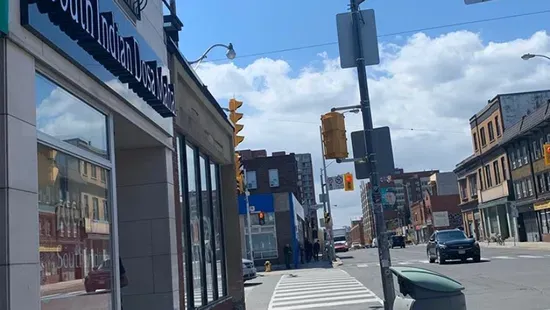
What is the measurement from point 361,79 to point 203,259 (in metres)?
4.00

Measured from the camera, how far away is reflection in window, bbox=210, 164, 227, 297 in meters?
11.8

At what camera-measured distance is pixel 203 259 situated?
1041 cm

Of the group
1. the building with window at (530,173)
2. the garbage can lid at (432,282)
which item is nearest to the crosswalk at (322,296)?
the garbage can lid at (432,282)

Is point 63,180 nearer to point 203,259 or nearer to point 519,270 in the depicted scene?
point 203,259

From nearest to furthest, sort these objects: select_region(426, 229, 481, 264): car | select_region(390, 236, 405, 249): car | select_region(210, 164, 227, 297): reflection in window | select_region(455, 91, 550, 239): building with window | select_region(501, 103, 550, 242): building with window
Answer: select_region(210, 164, 227, 297): reflection in window < select_region(426, 229, 481, 264): car < select_region(501, 103, 550, 242): building with window < select_region(455, 91, 550, 239): building with window < select_region(390, 236, 405, 249): car

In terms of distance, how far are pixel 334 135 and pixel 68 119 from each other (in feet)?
16.0

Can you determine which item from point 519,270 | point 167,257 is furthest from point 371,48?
point 519,270

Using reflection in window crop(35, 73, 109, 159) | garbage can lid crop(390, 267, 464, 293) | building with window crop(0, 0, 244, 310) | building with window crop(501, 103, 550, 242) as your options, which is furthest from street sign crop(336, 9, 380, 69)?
building with window crop(501, 103, 550, 242)

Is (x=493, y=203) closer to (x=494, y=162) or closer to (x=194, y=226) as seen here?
(x=494, y=162)

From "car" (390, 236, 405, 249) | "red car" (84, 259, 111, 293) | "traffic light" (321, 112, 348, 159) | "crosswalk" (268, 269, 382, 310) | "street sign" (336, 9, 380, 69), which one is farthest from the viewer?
"car" (390, 236, 405, 249)

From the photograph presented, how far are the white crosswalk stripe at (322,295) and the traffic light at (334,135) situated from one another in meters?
6.30

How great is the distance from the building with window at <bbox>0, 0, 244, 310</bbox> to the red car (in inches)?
0.5

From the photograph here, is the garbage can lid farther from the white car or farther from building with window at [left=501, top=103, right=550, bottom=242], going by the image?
building with window at [left=501, top=103, right=550, bottom=242]

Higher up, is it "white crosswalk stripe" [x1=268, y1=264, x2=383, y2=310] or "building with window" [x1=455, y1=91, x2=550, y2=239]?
"building with window" [x1=455, y1=91, x2=550, y2=239]
